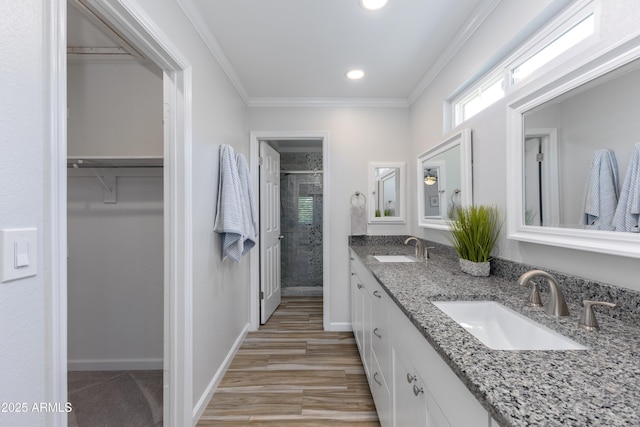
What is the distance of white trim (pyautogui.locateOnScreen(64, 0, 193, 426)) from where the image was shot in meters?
1.46

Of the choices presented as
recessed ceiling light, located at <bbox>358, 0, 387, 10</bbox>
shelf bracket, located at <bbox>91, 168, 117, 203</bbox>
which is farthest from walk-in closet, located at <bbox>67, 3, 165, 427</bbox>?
recessed ceiling light, located at <bbox>358, 0, 387, 10</bbox>

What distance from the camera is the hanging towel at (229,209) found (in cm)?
193

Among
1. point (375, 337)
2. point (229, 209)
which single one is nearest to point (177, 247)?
point (229, 209)

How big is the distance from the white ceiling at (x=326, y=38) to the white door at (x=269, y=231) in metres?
0.89

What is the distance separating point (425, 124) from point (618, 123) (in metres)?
1.67

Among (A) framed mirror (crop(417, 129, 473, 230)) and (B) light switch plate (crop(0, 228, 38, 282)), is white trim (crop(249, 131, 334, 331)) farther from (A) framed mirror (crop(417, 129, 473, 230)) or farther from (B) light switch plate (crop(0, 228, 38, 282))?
(B) light switch plate (crop(0, 228, 38, 282))

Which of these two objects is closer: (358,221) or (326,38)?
(326,38)

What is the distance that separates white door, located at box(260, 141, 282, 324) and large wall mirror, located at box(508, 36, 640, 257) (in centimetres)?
227

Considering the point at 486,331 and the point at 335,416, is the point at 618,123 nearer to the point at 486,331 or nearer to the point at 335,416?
the point at 486,331

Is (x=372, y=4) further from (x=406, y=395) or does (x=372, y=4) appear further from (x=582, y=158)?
(x=406, y=395)

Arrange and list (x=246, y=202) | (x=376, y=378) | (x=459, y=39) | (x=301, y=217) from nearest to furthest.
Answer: (x=376, y=378) < (x=459, y=39) < (x=246, y=202) < (x=301, y=217)

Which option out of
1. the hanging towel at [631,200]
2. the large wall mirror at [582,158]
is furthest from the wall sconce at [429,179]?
the hanging towel at [631,200]

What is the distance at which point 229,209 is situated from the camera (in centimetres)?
194

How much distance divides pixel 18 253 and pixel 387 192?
8.58ft
